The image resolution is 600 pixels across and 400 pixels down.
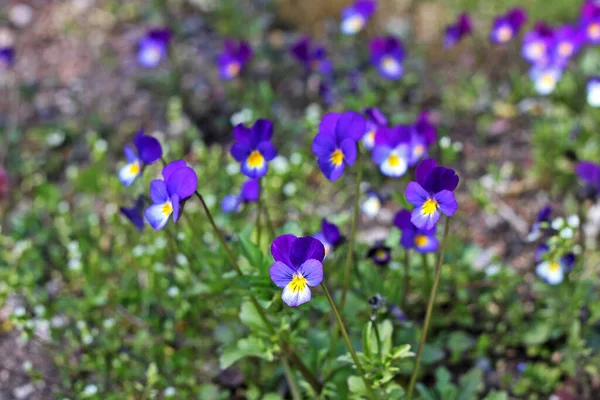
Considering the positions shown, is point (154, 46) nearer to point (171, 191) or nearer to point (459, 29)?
point (459, 29)

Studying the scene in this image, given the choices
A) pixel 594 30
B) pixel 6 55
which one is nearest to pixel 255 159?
pixel 594 30

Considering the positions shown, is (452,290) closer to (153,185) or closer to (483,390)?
(483,390)

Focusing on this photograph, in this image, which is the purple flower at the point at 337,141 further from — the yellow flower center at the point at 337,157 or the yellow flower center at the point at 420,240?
the yellow flower center at the point at 420,240

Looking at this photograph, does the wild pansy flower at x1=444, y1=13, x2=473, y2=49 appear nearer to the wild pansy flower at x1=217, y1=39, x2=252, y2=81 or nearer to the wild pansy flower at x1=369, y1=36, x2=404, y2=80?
the wild pansy flower at x1=369, y1=36, x2=404, y2=80

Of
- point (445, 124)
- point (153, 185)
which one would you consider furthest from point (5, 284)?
point (445, 124)

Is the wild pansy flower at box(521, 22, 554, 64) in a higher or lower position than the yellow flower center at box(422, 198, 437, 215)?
higher

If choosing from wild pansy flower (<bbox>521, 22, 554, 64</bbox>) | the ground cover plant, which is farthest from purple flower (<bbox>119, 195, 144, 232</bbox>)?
wild pansy flower (<bbox>521, 22, 554, 64</bbox>)
